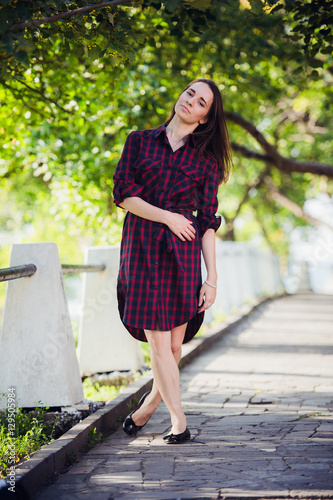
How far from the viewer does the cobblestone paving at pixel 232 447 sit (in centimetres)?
317

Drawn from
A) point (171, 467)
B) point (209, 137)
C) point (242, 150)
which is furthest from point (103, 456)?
point (242, 150)

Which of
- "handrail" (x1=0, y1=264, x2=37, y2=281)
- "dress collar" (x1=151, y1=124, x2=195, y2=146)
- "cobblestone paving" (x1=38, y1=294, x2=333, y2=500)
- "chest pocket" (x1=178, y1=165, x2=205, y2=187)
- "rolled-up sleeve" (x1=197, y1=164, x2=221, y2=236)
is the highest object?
"dress collar" (x1=151, y1=124, x2=195, y2=146)

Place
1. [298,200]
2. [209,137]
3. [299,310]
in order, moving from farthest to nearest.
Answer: [298,200] < [299,310] < [209,137]

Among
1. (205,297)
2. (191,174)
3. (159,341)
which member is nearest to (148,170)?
(191,174)

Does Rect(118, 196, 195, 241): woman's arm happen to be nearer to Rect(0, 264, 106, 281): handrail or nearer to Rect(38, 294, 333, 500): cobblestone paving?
Rect(0, 264, 106, 281): handrail

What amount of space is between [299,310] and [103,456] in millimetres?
11820

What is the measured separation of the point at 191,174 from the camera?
3.97m

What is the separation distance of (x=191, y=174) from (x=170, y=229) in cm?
39

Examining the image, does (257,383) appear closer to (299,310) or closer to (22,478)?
(22,478)

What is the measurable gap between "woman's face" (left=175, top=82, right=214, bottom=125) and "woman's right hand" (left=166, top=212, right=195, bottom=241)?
65 cm

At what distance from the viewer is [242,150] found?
1239 centimetres

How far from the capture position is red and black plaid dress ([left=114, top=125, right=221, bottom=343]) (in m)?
3.84

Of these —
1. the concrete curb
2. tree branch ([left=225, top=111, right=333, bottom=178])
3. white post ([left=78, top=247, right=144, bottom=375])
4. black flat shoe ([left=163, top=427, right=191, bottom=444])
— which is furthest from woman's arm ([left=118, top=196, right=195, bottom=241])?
tree branch ([left=225, top=111, right=333, bottom=178])

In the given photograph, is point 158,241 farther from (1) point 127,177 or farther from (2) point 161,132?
(2) point 161,132
